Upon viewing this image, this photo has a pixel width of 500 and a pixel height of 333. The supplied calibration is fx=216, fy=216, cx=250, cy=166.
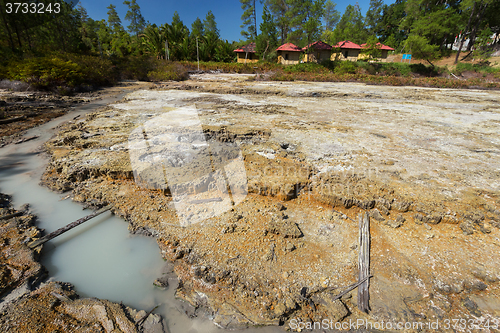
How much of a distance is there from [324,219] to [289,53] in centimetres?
3214

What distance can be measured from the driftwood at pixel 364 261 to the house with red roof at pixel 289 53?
31.5 metres

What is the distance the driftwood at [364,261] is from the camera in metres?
2.21

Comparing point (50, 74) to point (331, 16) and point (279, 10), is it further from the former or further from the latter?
point (331, 16)

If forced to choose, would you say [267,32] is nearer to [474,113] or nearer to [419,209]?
[474,113]

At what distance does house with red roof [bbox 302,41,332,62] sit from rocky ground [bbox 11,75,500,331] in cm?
2613

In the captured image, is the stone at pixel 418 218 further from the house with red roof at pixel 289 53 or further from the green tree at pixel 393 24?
the green tree at pixel 393 24

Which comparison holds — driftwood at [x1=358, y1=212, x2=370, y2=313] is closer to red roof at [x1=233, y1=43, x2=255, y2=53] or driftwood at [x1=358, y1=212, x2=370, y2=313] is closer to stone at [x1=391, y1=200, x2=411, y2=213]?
stone at [x1=391, y1=200, x2=411, y2=213]

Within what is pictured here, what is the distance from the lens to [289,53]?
99.7ft

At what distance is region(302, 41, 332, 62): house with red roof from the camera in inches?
1133

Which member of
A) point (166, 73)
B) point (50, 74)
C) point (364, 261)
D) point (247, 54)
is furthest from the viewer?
point (247, 54)

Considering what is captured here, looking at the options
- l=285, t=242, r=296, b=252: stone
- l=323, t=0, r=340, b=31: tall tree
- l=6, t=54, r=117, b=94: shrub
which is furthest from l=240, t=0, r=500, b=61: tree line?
l=285, t=242, r=296, b=252: stone

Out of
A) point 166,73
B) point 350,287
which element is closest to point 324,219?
point 350,287

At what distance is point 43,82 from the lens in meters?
11.7

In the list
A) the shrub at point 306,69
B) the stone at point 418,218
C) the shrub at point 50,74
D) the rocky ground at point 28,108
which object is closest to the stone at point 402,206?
the stone at point 418,218
